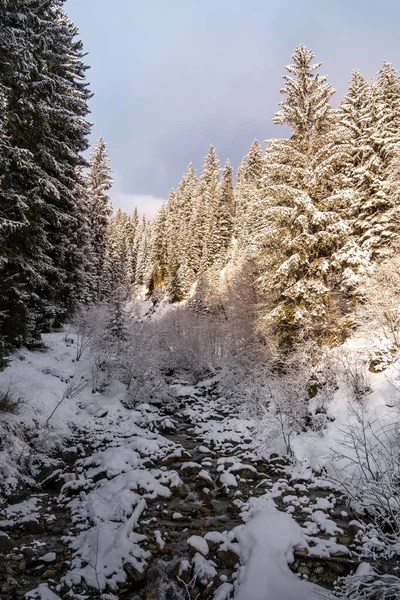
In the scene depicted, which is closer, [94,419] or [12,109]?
[12,109]

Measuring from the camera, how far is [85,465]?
889 centimetres

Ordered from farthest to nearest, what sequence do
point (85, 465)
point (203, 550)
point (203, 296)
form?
point (203, 296) → point (85, 465) → point (203, 550)

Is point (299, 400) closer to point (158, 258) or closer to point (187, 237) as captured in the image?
point (187, 237)

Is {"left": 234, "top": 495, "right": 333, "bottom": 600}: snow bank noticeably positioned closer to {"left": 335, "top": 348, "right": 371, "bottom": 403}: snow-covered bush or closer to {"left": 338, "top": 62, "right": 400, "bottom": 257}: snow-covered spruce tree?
{"left": 335, "top": 348, "right": 371, "bottom": 403}: snow-covered bush

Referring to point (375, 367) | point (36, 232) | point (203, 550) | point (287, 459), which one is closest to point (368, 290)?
point (375, 367)

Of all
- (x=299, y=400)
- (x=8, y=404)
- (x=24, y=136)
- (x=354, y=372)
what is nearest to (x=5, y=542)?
(x=8, y=404)

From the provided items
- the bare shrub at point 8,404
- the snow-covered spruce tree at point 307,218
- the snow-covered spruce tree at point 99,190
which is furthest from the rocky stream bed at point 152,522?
the snow-covered spruce tree at point 99,190

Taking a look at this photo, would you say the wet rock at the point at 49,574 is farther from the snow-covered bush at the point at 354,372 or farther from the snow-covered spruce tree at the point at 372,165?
the snow-covered spruce tree at the point at 372,165

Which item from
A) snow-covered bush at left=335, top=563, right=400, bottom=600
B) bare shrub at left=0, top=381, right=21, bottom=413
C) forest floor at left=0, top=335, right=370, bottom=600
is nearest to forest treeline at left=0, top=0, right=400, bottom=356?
bare shrub at left=0, top=381, right=21, bottom=413

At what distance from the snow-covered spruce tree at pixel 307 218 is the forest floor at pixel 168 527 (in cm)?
645

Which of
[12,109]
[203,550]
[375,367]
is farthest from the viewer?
[375,367]

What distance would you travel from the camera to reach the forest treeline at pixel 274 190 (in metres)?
9.57

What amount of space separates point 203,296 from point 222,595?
3992cm

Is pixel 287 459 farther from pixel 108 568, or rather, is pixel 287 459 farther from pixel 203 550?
pixel 108 568
